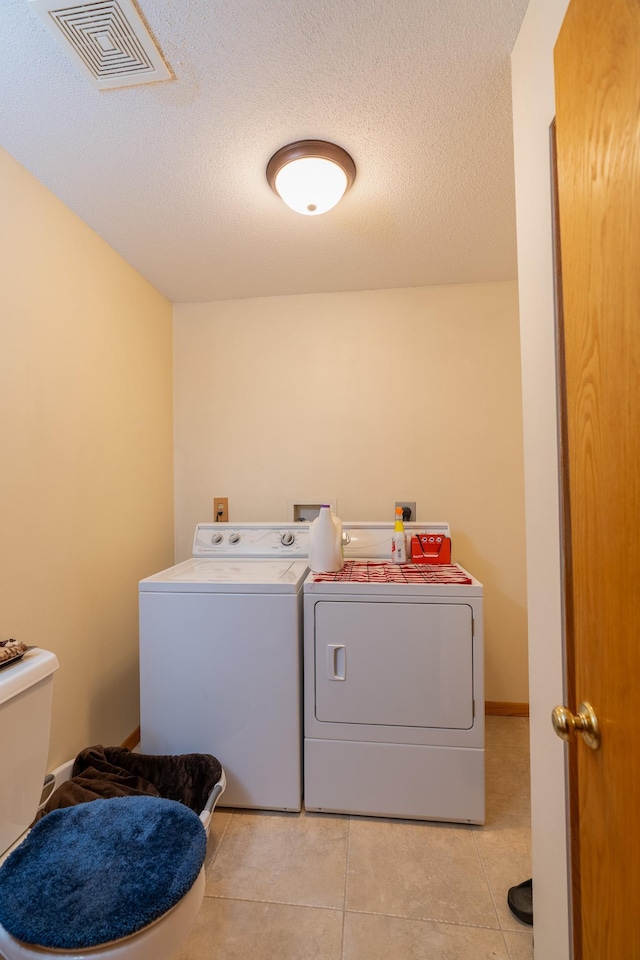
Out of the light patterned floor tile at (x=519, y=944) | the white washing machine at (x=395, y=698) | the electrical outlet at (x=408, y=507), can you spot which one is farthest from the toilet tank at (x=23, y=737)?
the electrical outlet at (x=408, y=507)

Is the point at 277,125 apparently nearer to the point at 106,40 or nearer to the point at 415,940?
the point at 106,40

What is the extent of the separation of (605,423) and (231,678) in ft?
5.22

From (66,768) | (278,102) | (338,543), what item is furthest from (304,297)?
(66,768)

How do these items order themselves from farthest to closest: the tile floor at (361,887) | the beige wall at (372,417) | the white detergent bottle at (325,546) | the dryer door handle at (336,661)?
the beige wall at (372,417) → the white detergent bottle at (325,546) → the dryer door handle at (336,661) → the tile floor at (361,887)

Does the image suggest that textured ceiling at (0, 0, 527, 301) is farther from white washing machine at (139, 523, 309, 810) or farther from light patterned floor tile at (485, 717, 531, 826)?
light patterned floor tile at (485, 717, 531, 826)

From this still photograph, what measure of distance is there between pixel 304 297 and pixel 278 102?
1.33m

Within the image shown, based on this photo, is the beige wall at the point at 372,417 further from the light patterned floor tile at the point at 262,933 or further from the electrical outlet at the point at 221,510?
the light patterned floor tile at the point at 262,933

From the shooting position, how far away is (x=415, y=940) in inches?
48.9

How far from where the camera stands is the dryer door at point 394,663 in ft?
→ 5.42

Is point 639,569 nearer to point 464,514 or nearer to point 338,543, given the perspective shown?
point 338,543

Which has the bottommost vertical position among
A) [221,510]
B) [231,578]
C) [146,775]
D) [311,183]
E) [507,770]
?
[507,770]

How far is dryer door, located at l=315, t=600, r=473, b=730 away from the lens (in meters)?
1.65

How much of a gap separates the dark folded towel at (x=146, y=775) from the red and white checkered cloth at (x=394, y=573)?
826 millimetres

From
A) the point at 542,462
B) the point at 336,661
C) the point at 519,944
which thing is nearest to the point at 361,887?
the point at 519,944
